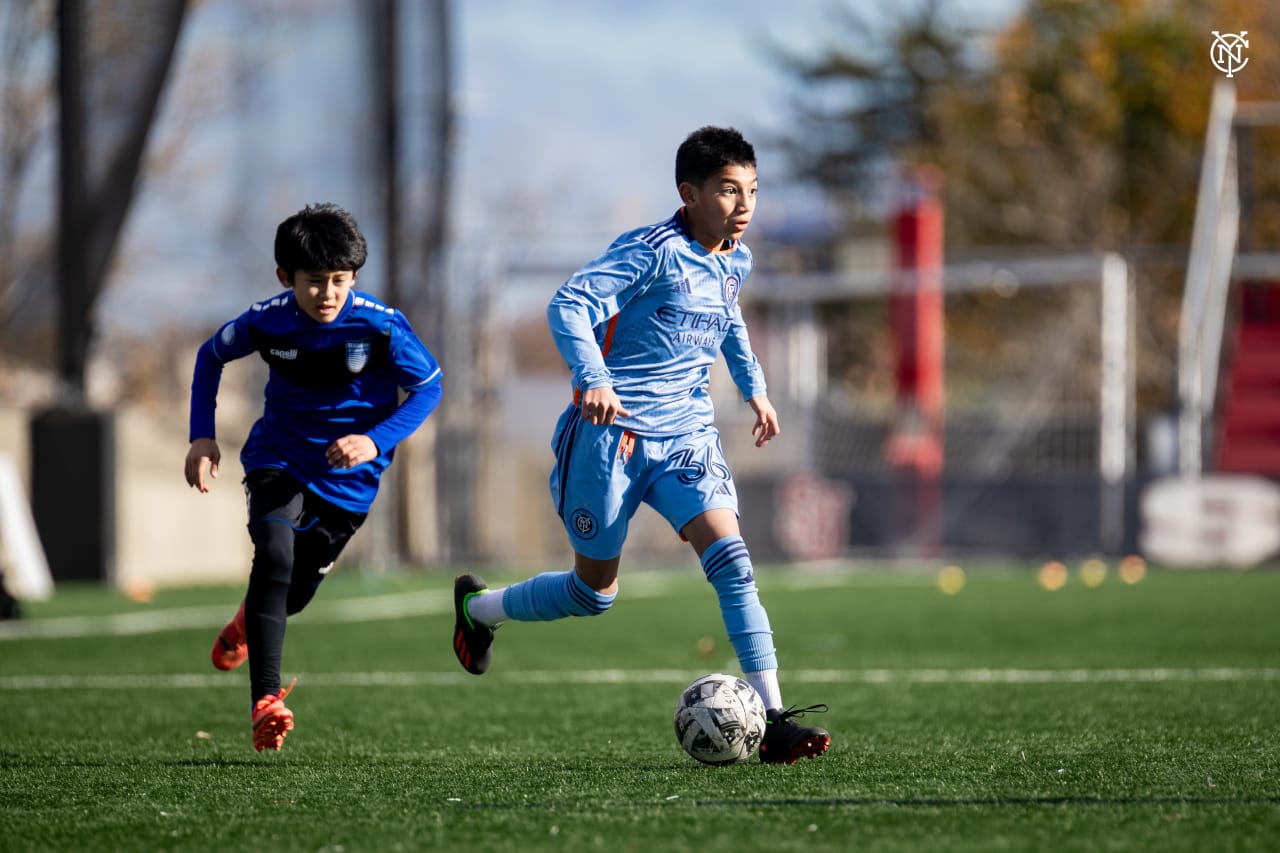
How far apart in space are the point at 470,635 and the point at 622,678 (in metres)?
1.99

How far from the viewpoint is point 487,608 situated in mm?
6078

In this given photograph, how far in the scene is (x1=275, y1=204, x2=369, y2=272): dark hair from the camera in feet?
18.2

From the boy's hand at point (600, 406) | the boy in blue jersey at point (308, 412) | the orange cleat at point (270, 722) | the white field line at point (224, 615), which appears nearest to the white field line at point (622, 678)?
the boy in blue jersey at point (308, 412)

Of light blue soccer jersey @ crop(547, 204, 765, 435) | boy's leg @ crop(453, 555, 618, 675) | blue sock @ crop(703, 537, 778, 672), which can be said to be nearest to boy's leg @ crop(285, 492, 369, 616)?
boy's leg @ crop(453, 555, 618, 675)

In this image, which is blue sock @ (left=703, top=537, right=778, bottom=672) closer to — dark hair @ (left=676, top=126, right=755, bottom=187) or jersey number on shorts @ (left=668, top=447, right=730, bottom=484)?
Answer: jersey number on shorts @ (left=668, top=447, right=730, bottom=484)

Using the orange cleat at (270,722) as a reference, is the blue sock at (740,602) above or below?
above

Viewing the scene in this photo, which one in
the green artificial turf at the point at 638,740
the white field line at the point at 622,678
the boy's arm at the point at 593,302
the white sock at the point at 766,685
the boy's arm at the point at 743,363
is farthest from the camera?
the white field line at the point at 622,678

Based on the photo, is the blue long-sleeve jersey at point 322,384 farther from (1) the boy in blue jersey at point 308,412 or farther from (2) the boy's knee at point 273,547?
(2) the boy's knee at point 273,547

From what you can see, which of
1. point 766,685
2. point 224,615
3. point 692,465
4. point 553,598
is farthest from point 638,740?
point 224,615

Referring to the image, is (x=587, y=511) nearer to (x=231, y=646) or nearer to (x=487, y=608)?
(x=487, y=608)

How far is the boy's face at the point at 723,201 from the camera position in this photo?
539 cm

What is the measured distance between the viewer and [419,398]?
5.96 meters

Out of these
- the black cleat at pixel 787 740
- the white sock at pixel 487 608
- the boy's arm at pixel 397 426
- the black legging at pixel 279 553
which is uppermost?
the boy's arm at pixel 397 426

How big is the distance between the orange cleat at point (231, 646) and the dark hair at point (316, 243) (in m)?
1.29
